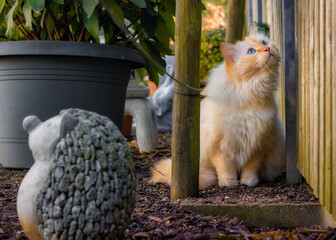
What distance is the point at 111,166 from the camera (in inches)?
46.9

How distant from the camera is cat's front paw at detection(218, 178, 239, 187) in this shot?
2.34 metres

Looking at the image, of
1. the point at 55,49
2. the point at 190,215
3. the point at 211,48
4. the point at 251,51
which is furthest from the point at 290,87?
the point at 211,48

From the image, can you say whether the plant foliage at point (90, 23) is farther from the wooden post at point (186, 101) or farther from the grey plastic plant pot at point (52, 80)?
the wooden post at point (186, 101)

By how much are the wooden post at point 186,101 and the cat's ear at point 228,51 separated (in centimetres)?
38

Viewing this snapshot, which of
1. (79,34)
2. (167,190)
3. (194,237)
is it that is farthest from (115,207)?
(79,34)

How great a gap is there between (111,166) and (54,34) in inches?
69.3

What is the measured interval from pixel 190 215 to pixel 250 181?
72cm

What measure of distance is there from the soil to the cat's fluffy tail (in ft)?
0.13

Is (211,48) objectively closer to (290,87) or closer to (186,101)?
(290,87)

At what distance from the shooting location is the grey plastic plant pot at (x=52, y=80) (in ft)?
7.61

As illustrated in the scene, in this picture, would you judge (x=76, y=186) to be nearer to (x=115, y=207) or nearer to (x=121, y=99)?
(x=115, y=207)

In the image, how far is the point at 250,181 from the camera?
7.70 feet

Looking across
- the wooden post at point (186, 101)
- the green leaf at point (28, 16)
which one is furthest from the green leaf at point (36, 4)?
the wooden post at point (186, 101)

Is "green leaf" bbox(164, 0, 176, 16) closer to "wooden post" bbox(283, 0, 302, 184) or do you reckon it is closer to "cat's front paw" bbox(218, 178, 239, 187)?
"wooden post" bbox(283, 0, 302, 184)
